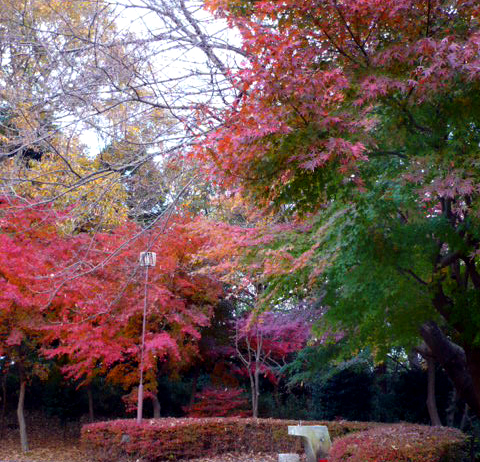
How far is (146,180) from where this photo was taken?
25.6 feet

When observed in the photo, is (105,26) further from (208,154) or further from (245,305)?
(245,305)

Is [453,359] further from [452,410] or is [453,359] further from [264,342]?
[264,342]

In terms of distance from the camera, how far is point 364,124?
5.07 metres

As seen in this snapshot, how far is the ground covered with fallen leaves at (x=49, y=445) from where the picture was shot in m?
12.0

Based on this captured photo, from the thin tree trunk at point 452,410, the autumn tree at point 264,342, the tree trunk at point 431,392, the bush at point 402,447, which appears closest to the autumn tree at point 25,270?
the autumn tree at point 264,342

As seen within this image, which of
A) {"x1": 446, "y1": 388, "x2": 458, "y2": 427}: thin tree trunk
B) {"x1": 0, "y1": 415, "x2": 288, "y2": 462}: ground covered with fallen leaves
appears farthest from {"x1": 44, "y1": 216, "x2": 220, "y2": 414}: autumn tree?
{"x1": 446, "y1": 388, "x2": 458, "y2": 427}: thin tree trunk

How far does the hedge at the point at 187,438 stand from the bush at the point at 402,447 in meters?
4.14

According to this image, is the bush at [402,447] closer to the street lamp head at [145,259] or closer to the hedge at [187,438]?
the street lamp head at [145,259]

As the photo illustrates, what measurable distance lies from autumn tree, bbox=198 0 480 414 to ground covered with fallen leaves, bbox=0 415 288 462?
667 centimetres

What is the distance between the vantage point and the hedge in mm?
11586

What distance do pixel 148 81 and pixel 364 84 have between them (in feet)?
7.29

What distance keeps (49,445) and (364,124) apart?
13.3 meters

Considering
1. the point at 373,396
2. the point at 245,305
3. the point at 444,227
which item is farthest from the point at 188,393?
the point at 444,227

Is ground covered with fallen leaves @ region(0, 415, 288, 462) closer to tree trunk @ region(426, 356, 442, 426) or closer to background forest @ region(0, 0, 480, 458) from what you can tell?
background forest @ region(0, 0, 480, 458)
